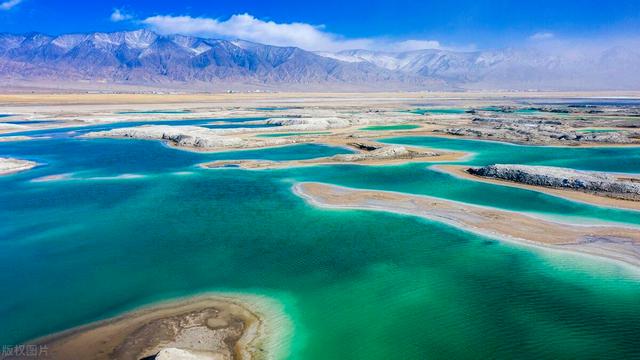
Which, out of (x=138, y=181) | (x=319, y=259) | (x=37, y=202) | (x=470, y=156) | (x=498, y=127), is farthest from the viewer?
(x=498, y=127)

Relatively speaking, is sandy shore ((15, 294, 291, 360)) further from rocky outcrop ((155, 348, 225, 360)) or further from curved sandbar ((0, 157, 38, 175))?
curved sandbar ((0, 157, 38, 175))

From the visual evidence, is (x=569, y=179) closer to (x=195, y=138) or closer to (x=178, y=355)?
(x=178, y=355)

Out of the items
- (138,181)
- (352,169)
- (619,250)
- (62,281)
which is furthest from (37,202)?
(619,250)

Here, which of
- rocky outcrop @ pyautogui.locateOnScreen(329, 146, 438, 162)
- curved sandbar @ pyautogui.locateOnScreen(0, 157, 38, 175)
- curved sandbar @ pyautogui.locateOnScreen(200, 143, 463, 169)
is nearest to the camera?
curved sandbar @ pyautogui.locateOnScreen(0, 157, 38, 175)

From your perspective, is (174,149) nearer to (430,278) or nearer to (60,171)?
(60,171)

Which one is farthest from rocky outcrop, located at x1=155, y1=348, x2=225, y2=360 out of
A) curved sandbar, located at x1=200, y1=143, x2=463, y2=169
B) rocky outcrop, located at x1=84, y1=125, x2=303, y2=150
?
rocky outcrop, located at x1=84, y1=125, x2=303, y2=150

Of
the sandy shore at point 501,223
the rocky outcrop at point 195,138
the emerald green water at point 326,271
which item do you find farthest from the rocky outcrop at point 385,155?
the rocky outcrop at point 195,138
